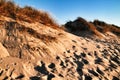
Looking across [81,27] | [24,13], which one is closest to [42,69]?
[24,13]

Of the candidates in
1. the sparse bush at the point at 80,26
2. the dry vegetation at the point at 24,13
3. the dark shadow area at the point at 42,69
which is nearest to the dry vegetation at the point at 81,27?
the sparse bush at the point at 80,26

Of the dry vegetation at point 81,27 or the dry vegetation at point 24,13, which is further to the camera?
the dry vegetation at point 81,27

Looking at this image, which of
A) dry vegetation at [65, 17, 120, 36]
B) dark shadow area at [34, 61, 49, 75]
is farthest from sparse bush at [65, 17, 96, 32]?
dark shadow area at [34, 61, 49, 75]

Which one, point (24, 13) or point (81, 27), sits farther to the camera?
point (81, 27)

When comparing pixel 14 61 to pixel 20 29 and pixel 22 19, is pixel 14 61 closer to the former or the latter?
pixel 20 29

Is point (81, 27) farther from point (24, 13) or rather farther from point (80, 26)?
point (24, 13)

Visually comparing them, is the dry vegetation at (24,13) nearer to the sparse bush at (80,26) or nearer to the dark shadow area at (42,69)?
the dark shadow area at (42,69)

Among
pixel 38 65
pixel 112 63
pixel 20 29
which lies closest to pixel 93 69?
pixel 112 63

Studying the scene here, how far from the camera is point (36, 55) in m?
5.39

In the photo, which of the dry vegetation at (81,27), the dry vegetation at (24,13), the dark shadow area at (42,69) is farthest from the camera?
the dry vegetation at (81,27)

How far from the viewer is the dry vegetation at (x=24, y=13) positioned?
644 cm

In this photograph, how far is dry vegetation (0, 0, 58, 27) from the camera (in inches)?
253

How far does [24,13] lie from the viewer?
7051 millimetres

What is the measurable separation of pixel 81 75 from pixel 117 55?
266cm
